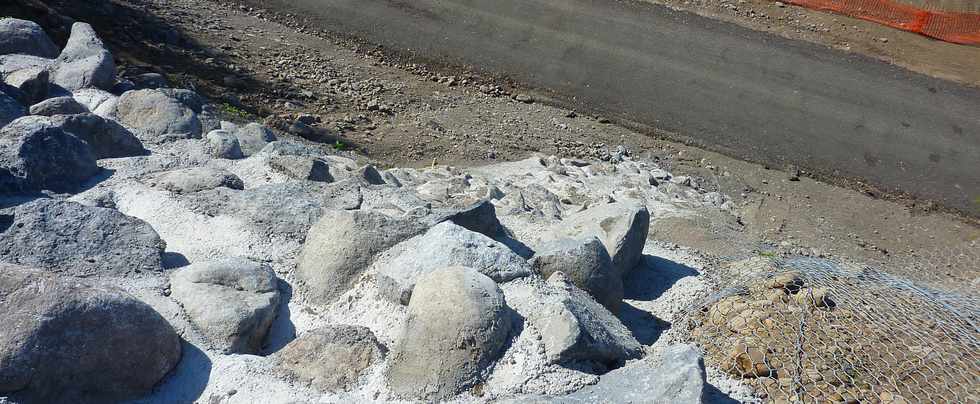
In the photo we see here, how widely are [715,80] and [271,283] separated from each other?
810 cm

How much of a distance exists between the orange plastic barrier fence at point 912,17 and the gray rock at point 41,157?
11.2m

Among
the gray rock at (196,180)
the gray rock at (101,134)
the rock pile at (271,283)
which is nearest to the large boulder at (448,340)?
the rock pile at (271,283)

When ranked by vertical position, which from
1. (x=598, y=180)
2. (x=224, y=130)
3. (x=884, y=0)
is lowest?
(x=598, y=180)

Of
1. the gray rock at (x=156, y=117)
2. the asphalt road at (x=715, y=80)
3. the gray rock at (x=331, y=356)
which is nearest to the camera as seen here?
the gray rock at (x=331, y=356)

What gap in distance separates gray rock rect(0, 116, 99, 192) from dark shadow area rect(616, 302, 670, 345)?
3.57 m

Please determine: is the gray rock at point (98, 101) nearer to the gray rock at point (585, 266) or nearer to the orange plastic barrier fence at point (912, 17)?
the gray rock at point (585, 266)

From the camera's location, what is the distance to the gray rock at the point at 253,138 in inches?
245

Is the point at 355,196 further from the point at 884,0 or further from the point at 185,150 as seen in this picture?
the point at 884,0

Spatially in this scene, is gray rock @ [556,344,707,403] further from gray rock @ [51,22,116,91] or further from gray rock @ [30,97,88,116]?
gray rock @ [51,22,116,91]

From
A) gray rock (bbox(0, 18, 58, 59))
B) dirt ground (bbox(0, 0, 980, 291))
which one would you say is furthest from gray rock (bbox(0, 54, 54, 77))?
dirt ground (bbox(0, 0, 980, 291))

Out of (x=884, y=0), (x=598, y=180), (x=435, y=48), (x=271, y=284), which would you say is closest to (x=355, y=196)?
(x=271, y=284)

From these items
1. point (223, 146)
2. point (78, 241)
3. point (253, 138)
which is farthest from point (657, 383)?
point (253, 138)

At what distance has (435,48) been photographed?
1062cm

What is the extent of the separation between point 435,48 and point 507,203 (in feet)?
15.0
